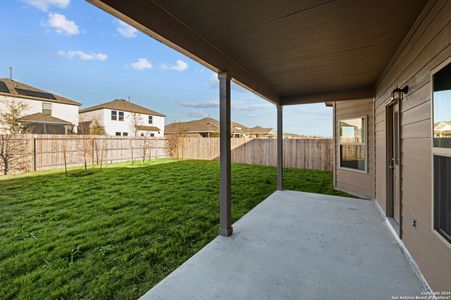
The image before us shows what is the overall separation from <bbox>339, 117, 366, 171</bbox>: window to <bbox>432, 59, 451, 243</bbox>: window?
3552 millimetres

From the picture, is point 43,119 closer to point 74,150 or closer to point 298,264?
point 74,150

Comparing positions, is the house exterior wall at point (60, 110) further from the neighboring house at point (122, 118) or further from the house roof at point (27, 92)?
the neighboring house at point (122, 118)

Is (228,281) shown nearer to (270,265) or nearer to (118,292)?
(270,265)

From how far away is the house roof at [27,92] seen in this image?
11.0 meters

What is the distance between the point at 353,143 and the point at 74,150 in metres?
11.0

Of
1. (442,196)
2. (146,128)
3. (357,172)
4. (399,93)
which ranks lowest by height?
(357,172)

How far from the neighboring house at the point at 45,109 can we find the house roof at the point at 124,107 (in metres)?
2.58

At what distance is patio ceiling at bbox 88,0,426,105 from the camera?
174 cm

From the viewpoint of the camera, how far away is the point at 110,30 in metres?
7.53

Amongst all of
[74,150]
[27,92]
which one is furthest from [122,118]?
[74,150]

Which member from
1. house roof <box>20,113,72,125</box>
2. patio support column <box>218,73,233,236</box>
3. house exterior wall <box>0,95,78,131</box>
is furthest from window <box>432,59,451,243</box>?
house exterior wall <box>0,95,78,131</box>

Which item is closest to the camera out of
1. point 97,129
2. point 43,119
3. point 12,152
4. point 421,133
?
point 421,133

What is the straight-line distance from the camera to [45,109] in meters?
13.2

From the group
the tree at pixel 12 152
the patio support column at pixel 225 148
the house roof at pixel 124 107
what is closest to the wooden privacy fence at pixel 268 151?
the patio support column at pixel 225 148
